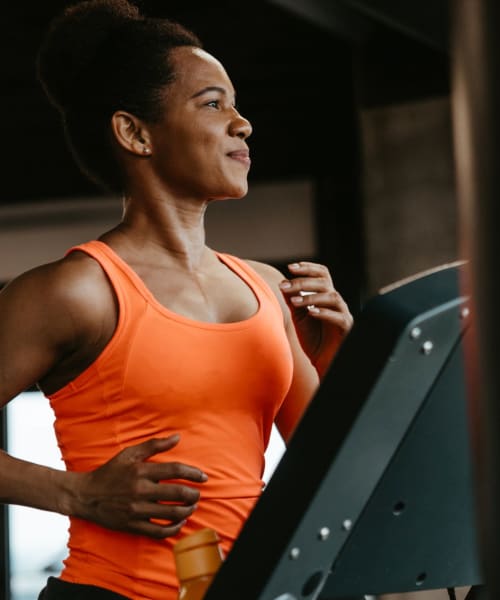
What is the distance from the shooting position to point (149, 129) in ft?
4.28

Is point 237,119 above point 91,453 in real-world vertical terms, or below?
above

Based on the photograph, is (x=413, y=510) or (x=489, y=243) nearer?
(x=489, y=243)

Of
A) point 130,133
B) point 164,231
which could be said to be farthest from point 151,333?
point 130,133

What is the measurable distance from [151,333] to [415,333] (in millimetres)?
599

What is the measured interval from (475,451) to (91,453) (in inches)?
33.5

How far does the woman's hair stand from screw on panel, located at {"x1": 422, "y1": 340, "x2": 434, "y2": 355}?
0.78m

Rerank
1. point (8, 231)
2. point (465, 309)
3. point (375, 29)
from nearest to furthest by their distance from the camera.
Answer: point (465, 309), point (375, 29), point (8, 231)

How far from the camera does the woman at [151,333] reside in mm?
1059

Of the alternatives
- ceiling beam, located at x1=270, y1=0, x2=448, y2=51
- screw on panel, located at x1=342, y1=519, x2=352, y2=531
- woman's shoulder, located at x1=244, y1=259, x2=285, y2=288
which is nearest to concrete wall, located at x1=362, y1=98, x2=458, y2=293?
ceiling beam, located at x1=270, y1=0, x2=448, y2=51

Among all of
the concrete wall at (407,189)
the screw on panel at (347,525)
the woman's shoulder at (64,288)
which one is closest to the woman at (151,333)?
the woman's shoulder at (64,288)

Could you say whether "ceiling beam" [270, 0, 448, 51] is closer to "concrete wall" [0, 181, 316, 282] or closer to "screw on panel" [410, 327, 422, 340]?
"concrete wall" [0, 181, 316, 282]

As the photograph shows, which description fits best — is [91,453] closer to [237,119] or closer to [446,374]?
[237,119]

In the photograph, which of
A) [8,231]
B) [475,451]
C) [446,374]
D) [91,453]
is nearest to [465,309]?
[446,374]

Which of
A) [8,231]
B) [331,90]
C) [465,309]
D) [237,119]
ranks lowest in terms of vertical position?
[465,309]
